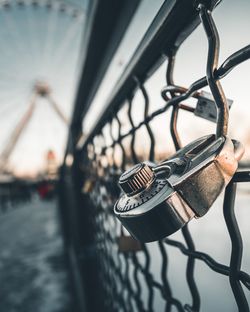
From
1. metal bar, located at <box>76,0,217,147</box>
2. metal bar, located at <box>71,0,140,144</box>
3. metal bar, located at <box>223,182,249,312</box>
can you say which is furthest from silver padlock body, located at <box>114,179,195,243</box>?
metal bar, located at <box>71,0,140,144</box>

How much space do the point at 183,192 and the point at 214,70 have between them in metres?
0.16

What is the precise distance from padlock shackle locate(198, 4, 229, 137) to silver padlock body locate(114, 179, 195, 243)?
0.28 ft

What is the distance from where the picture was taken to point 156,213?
0.30 meters

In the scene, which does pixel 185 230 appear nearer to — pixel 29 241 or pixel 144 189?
pixel 144 189

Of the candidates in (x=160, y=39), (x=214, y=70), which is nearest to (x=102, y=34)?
(x=160, y=39)

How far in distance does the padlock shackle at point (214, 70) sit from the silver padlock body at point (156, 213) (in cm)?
8

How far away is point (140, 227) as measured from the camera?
0.32 meters

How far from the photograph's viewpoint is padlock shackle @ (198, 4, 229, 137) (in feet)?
1.04

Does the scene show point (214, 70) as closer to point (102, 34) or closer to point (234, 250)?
point (234, 250)

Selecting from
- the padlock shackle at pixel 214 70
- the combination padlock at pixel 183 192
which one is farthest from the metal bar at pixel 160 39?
the combination padlock at pixel 183 192

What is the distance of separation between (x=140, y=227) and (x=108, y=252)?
1.12 meters

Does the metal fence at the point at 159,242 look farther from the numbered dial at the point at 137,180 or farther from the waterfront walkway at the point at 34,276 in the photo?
the waterfront walkway at the point at 34,276

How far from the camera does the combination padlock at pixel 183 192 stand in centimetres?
29

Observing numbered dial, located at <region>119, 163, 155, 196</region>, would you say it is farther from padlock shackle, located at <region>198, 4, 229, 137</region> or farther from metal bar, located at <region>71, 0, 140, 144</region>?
metal bar, located at <region>71, 0, 140, 144</region>
